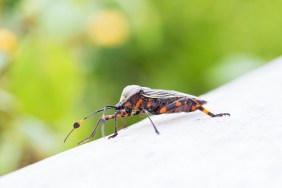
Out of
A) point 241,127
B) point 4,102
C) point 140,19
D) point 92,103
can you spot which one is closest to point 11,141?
point 4,102

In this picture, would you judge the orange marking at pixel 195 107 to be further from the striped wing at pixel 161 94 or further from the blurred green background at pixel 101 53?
the blurred green background at pixel 101 53

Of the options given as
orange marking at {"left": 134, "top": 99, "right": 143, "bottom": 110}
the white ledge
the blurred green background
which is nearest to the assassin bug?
orange marking at {"left": 134, "top": 99, "right": 143, "bottom": 110}

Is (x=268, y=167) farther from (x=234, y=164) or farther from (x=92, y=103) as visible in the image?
(x=92, y=103)

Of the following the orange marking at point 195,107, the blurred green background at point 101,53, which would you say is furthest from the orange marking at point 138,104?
the blurred green background at point 101,53

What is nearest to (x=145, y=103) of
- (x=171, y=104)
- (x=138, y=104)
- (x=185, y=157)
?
(x=138, y=104)

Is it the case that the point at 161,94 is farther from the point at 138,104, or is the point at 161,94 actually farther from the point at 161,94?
the point at 138,104

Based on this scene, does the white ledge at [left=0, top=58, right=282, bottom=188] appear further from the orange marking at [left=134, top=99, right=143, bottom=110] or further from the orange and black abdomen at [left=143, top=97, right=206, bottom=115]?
the orange marking at [left=134, top=99, right=143, bottom=110]
